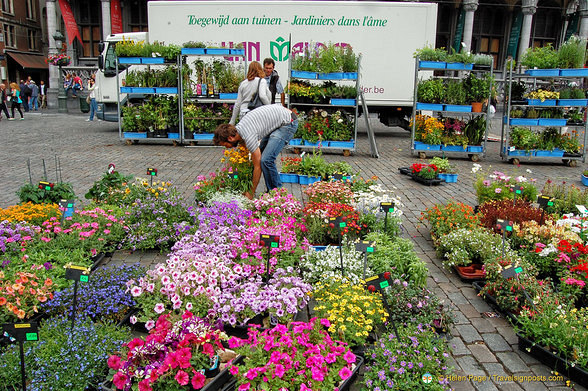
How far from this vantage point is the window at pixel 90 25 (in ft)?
104

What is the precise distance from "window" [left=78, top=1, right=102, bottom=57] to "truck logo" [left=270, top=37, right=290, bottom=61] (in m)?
21.8

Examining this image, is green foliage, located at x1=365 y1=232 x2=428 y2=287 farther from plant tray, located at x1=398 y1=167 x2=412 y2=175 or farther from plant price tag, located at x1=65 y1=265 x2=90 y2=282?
plant tray, located at x1=398 y1=167 x2=412 y2=175

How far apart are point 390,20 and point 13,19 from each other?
1376 inches

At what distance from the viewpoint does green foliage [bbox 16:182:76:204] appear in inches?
220

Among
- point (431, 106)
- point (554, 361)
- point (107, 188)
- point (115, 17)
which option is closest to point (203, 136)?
point (431, 106)

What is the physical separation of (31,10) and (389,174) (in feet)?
138

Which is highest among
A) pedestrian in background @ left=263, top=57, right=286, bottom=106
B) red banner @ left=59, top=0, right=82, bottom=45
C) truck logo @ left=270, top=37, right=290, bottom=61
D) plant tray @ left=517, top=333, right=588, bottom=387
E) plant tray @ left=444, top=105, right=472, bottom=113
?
red banner @ left=59, top=0, right=82, bottom=45

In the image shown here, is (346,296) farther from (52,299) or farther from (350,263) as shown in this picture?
(52,299)

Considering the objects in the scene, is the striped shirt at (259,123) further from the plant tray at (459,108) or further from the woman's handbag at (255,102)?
the plant tray at (459,108)

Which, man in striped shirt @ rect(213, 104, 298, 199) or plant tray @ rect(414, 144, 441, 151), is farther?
plant tray @ rect(414, 144, 441, 151)

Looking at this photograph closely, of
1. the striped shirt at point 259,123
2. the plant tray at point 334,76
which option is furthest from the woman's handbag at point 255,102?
the plant tray at point 334,76

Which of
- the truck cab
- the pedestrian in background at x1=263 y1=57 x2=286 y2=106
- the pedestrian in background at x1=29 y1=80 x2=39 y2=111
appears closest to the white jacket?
the pedestrian in background at x1=263 y1=57 x2=286 y2=106

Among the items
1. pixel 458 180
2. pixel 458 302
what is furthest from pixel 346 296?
pixel 458 180

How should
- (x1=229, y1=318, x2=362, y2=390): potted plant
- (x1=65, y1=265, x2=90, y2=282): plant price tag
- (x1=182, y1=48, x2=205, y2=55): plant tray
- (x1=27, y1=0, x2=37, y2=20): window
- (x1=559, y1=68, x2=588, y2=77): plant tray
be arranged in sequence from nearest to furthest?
(x1=229, y1=318, x2=362, y2=390): potted plant
(x1=65, y1=265, x2=90, y2=282): plant price tag
(x1=559, y1=68, x2=588, y2=77): plant tray
(x1=182, y1=48, x2=205, y2=55): plant tray
(x1=27, y1=0, x2=37, y2=20): window
